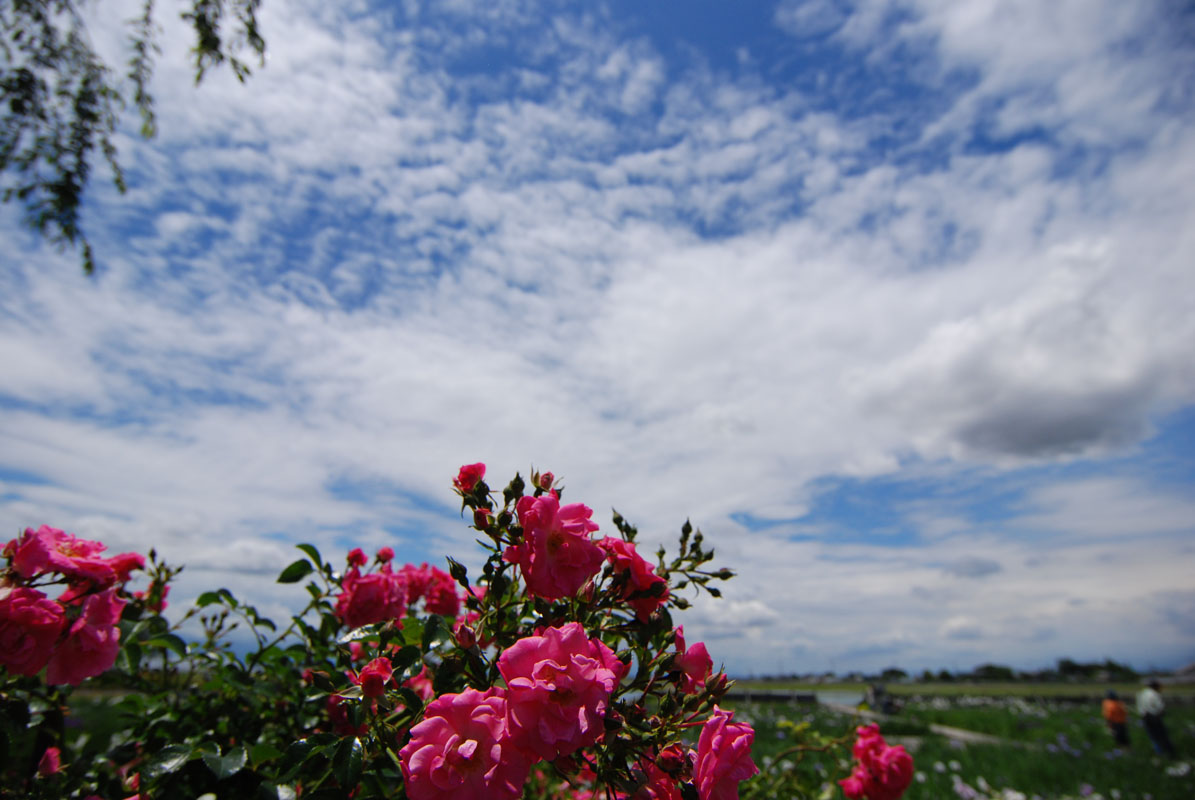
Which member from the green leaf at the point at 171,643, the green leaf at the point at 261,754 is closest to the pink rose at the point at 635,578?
the green leaf at the point at 261,754

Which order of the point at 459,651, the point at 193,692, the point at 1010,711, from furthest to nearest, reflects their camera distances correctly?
the point at 1010,711, the point at 193,692, the point at 459,651

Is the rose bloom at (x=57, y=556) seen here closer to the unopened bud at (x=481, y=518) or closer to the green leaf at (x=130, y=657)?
the green leaf at (x=130, y=657)

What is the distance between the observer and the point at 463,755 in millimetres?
795

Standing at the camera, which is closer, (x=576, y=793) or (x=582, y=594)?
(x=582, y=594)

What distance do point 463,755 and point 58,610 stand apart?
3.37 feet

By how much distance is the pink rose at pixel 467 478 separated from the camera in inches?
45.7

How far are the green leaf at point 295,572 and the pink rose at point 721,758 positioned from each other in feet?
3.99

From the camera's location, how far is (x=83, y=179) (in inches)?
206

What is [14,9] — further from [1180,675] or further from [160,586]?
[1180,675]

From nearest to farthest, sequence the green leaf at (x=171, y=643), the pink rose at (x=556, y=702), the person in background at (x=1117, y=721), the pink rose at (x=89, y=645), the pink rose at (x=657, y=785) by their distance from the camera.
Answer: the pink rose at (x=556, y=702) < the pink rose at (x=657, y=785) < the pink rose at (x=89, y=645) < the green leaf at (x=171, y=643) < the person in background at (x=1117, y=721)

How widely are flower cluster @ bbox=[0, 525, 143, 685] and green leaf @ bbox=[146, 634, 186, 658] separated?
0.85 ft

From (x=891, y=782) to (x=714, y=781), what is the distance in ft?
5.88

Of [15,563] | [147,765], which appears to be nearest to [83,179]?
[15,563]

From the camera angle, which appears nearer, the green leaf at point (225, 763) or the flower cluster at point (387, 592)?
the green leaf at point (225, 763)
